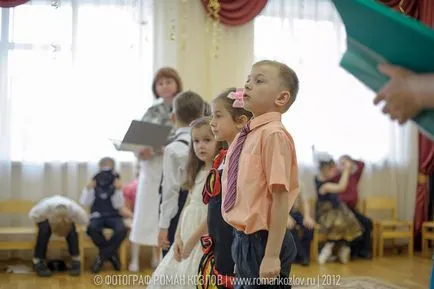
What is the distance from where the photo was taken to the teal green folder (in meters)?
1.01

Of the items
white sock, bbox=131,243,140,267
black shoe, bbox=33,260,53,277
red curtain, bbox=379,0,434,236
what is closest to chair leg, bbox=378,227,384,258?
red curtain, bbox=379,0,434,236

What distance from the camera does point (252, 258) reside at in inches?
70.6

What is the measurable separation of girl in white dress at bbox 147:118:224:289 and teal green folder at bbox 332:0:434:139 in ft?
4.63

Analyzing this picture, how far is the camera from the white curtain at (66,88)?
203 inches

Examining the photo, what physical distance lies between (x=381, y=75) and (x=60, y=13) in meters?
4.60

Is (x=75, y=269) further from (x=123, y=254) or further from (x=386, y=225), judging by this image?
(x=386, y=225)

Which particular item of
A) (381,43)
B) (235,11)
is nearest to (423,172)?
(235,11)

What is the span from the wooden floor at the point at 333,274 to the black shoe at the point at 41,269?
1.7 inches

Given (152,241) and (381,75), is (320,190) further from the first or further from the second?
(381,75)

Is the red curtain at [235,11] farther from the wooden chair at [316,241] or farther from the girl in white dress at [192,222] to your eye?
the girl in white dress at [192,222]

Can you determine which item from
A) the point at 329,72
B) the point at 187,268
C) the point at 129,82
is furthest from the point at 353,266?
the point at 187,268

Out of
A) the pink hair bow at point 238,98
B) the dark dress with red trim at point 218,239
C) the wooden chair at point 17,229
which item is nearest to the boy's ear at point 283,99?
the pink hair bow at point 238,98

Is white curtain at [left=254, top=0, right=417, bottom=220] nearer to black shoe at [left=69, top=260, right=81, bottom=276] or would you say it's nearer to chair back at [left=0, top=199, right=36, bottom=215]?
black shoe at [left=69, top=260, right=81, bottom=276]

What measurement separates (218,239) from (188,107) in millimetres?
998
